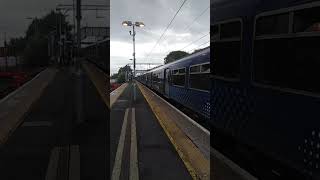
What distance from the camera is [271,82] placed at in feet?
20.6

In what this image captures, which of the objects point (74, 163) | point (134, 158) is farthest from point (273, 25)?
point (74, 163)

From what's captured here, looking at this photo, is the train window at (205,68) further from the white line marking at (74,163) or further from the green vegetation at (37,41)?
the white line marking at (74,163)

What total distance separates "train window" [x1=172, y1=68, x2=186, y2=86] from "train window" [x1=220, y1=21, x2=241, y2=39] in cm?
1044

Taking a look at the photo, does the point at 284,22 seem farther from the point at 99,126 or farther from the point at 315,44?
the point at 99,126

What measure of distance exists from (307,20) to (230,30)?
9.18 ft

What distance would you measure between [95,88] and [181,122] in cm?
719

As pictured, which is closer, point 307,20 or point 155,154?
point 307,20

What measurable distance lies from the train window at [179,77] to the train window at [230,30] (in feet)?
34.3

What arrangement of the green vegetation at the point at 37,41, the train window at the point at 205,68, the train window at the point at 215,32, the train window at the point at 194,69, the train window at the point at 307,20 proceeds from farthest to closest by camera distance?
the train window at the point at 194,69 → the train window at the point at 205,68 → the green vegetation at the point at 37,41 → the train window at the point at 215,32 → the train window at the point at 307,20

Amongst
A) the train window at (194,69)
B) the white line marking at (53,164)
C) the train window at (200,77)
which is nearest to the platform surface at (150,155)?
the white line marking at (53,164)

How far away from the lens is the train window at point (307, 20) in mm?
5090

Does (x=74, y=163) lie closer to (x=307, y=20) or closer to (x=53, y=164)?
(x=53, y=164)

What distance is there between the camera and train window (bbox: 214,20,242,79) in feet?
25.0

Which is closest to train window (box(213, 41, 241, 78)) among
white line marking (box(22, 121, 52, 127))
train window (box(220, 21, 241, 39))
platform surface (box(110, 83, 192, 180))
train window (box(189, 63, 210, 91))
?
train window (box(220, 21, 241, 39))
